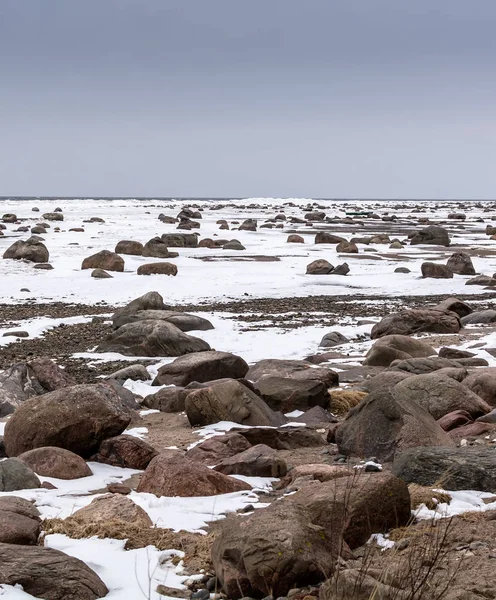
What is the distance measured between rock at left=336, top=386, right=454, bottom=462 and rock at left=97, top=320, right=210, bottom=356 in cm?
577

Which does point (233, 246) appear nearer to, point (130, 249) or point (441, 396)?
point (130, 249)

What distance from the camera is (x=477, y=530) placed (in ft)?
15.4

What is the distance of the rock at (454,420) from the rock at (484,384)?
928mm

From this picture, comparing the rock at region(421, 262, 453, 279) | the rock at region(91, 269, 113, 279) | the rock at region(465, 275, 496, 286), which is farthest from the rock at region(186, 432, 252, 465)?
the rock at region(421, 262, 453, 279)

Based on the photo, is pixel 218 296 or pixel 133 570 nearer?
pixel 133 570

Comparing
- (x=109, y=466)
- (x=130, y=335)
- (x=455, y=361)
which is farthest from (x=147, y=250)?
(x=109, y=466)

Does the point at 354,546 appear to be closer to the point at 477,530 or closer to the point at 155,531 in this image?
the point at 477,530

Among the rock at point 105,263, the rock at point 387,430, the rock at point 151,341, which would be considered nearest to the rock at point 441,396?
the rock at point 387,430

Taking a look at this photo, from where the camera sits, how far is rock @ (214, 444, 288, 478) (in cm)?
643

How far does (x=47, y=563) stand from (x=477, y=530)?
8.45 ft

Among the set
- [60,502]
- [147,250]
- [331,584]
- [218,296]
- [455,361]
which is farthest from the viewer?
[147,250]

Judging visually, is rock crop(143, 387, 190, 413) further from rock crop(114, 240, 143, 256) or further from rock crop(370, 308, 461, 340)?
rock crop(114, 240, 143, 256)

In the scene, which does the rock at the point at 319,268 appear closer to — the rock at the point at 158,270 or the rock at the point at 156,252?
the rock at the point at 158,270

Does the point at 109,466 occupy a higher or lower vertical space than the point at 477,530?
lower
